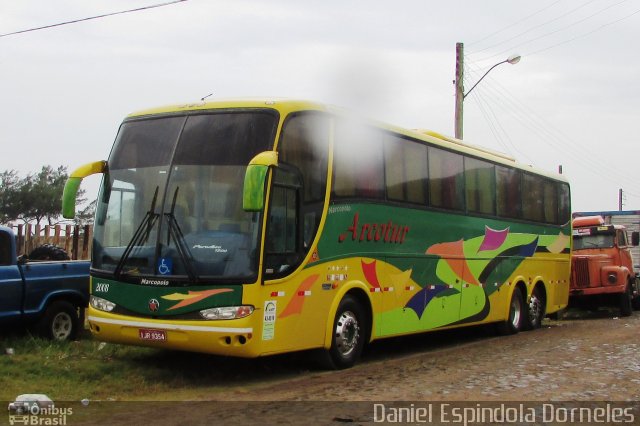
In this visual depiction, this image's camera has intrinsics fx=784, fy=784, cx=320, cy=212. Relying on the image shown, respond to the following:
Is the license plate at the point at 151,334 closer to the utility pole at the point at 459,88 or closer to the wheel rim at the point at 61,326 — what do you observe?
the wheel rim at the point at 61,326

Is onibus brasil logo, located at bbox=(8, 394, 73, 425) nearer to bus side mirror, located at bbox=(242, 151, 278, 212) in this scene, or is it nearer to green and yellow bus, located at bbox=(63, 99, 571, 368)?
green and yellow bus, located at bbox=(63, 99, 571, 368)

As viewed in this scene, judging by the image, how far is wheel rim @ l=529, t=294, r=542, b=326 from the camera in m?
17.5

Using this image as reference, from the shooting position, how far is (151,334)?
363 inches

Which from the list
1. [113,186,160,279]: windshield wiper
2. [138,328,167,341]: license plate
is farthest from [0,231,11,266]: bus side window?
[138,328,167,341]: license plate

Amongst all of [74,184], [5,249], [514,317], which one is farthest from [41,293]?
[514,317]

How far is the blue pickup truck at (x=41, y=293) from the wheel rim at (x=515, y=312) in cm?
892

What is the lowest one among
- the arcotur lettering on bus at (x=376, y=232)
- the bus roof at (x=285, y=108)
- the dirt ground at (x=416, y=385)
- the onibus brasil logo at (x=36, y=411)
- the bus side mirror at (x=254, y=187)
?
the dirt ground at (x=416, y=385)

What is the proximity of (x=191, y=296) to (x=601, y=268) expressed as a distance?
1587cm

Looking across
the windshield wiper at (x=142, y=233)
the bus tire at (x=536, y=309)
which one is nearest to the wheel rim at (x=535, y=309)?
the bus tire at (x=536, y=309)

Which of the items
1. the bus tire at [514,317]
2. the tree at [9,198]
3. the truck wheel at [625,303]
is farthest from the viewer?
the tree at [9,198]

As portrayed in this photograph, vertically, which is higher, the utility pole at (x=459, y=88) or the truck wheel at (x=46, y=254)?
the utility pole at (x=459, y=88)

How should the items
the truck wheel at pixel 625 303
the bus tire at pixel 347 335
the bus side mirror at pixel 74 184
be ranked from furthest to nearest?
the truck wheel at pixel 625 303
the bus tire at pixel 347 335
the bus side mirror at pixel 74 184

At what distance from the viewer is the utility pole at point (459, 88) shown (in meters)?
25.2

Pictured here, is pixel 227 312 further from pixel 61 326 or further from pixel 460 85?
pixel 460 85
